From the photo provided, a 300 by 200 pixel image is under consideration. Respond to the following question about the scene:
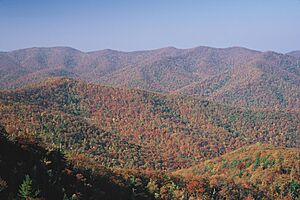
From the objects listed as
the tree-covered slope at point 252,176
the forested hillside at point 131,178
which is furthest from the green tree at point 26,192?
the tree-covered slope at point 252,176

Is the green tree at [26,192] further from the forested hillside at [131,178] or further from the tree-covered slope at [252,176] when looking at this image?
the tree-covered slope at [252,176]

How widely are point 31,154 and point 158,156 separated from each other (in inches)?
4758

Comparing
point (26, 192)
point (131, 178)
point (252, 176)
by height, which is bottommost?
point (252, 176)

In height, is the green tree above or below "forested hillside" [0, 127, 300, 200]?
above

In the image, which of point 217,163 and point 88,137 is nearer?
point 217,163

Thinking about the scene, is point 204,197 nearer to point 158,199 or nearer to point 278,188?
point 158,199

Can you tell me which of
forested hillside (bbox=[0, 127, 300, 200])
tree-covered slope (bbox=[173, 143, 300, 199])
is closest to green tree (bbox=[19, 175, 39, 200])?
forested hillside (bbox=[0, 127, 300, 200])

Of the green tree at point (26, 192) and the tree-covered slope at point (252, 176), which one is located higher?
the green tree at point (26, 192)

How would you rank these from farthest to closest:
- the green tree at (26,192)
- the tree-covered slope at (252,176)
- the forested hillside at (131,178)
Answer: the tree-covered slope at (252,176), the forested hillside at (131,178), the green tree at (26,192)

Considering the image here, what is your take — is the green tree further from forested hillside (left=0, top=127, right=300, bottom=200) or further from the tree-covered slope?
the tree-covered slope

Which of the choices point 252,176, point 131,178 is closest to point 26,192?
point 131,178

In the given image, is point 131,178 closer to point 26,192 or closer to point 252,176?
point 26,192

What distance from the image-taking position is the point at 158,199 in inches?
3014

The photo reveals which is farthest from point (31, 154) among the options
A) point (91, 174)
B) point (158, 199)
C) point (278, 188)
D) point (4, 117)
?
point (4, 117)
